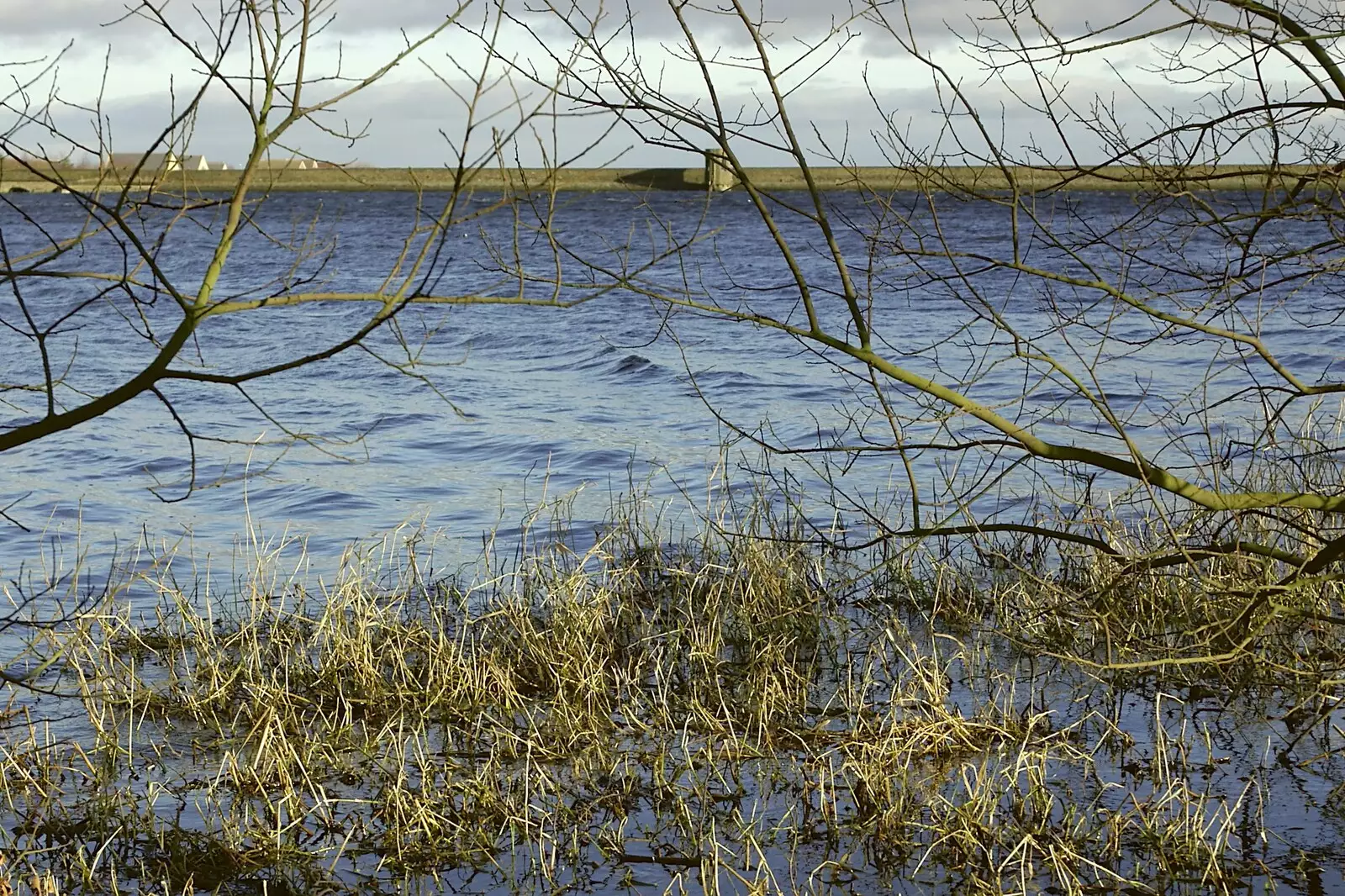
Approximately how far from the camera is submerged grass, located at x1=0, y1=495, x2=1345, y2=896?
13.3 ft

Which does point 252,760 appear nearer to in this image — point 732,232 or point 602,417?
point 602,417

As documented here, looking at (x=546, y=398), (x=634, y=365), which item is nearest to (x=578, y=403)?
(x=546, y=398)

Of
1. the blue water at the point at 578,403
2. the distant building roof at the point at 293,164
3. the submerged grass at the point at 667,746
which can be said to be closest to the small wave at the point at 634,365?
the blue water at the point at 578,403

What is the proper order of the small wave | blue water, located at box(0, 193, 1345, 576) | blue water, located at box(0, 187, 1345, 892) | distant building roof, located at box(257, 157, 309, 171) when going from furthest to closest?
the small wave
blue water, located at box(0, 193, 1345, 576)
blue water, located at box(0, 187, 1345, 892)
distant building roof, located at box(257, 157, 309, 171)

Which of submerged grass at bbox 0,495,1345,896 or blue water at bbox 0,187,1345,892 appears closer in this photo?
submerged grass at bbox 0,495,1345,896

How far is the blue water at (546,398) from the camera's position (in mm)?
5273

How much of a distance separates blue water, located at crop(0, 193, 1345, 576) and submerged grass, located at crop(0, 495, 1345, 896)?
85cm

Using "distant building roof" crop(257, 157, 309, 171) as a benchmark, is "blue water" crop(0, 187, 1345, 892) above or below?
below

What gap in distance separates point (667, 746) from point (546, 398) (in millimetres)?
9681

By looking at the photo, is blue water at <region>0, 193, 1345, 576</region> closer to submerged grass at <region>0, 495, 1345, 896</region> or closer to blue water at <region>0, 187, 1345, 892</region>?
blue water at <region>0, 187, 1345, 892</region>

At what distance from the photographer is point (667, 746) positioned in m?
4.95

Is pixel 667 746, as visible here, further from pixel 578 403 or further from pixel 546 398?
pixel 546 398

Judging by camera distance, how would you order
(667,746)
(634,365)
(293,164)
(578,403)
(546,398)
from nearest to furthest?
(293,164)
(667,746)
(578,403)
(546,398)
(634,365)

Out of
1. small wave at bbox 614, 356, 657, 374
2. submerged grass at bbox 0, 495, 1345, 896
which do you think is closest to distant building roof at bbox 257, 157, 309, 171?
submerged grass at bbox 0, 495, 1345, 896
